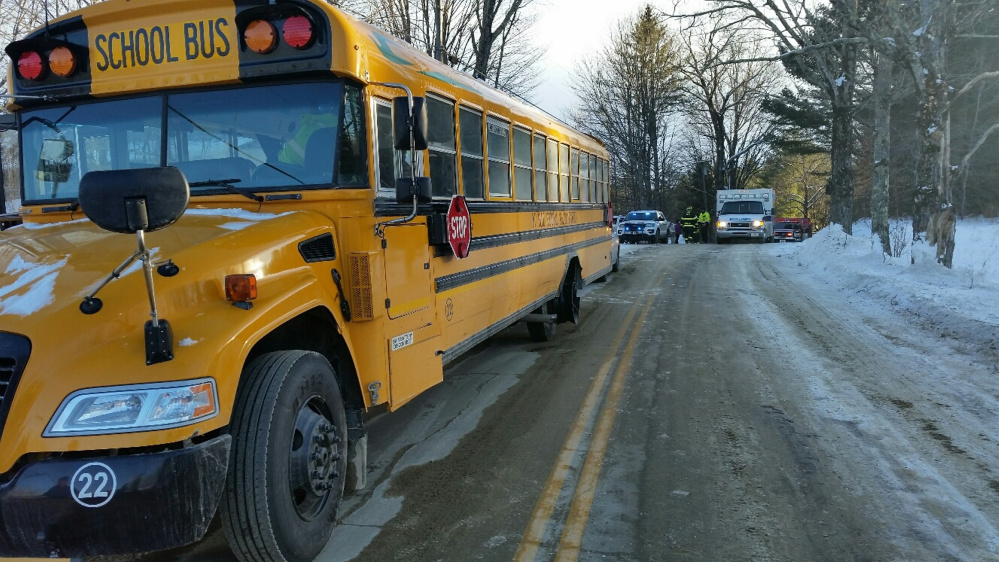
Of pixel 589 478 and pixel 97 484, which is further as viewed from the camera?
pixel 589 478

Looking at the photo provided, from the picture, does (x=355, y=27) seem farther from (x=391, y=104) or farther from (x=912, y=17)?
(x=912, y=17)

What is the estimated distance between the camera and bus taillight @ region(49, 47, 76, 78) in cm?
370

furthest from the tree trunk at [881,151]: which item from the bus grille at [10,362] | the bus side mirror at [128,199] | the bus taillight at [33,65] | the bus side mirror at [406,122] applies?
the bus grille at [10,362]

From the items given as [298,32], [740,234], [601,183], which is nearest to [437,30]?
[601,183]

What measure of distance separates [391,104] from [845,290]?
11.1 m

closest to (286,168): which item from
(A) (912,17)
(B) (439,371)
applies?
(B) (439,371)

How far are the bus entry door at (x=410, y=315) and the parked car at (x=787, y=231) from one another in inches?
1274

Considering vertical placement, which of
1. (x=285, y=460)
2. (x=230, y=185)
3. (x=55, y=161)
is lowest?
(x=285, y=460)

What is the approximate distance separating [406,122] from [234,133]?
0.94 metres

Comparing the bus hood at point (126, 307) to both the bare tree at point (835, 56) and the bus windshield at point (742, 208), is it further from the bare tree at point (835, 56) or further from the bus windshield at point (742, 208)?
the bus windshield at point (742, 208)

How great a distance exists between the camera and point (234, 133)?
3.60 meters

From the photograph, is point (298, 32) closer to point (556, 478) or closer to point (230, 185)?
point (230, 185)

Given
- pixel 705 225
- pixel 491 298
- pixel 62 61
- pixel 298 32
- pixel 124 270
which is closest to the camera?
pixel 124 270

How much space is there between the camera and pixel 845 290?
1237cm
